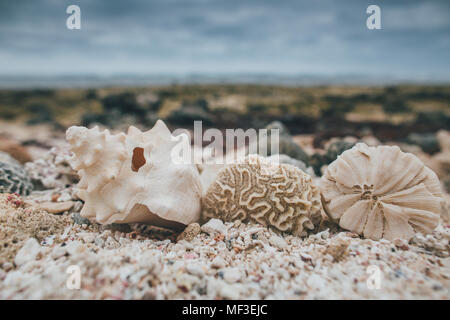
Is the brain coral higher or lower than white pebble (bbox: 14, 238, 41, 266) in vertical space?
higher

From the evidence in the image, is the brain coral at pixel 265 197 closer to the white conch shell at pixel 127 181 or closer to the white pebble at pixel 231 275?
the white conch shell at pixel 127 181

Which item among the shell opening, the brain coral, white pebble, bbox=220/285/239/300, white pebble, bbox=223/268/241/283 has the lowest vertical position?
white pebble, bbox=220/285/239/300

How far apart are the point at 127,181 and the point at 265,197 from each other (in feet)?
4.63

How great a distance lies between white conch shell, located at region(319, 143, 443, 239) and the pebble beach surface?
15 centimetres

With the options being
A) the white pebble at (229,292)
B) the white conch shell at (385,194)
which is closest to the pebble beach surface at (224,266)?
the white pebble at (229,292)

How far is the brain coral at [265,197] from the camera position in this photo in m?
3.06

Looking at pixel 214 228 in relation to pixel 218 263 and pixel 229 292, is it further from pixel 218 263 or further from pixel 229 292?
pixel 229 292

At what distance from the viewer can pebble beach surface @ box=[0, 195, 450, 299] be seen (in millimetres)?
2070

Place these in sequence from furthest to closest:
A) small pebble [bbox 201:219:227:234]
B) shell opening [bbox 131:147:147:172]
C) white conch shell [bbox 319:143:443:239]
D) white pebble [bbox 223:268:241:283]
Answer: shell opening [bbox 131:147:147:172] < small pebble [bbox 201:219:227:234] < white conch shell [bbox 319:143:443:239] < white pebble [bbox 223:268:241:283]

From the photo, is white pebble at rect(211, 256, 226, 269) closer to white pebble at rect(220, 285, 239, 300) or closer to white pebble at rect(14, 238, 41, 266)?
white pebble at rect(220, 285, 239, 300)

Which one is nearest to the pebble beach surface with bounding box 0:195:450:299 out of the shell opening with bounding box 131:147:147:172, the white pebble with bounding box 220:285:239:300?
the white pebble with bounding box 220:285:239:300

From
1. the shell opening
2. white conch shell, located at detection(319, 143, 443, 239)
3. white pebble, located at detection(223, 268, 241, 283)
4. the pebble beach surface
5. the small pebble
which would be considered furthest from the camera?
the shell opening

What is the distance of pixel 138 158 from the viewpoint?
3.21 metres
